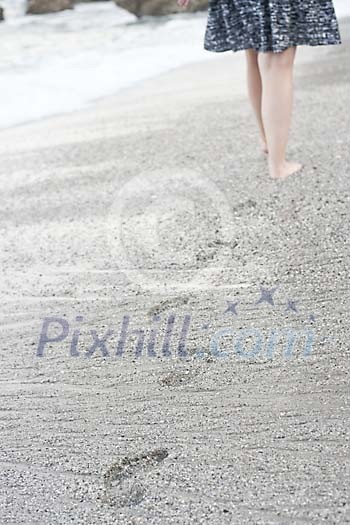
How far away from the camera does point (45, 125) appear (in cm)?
523

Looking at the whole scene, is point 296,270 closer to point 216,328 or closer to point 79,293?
point 216,328

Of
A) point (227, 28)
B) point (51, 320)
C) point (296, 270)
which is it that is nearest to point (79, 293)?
point (51, 320)

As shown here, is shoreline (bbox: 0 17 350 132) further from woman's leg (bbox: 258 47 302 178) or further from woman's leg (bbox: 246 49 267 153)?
woman's leg (bbox: 258 47 302 178)

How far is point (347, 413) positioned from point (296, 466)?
25 centimetres

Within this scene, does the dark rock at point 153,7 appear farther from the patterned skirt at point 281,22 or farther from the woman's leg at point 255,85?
the patterned skirt at point 281,22

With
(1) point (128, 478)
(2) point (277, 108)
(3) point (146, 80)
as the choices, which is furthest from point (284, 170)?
(3) point (146, 80)

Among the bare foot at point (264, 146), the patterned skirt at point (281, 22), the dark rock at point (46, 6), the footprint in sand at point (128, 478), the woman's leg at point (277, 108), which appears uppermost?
the patterned skirt at point (281, 22)

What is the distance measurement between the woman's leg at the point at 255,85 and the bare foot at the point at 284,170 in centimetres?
36

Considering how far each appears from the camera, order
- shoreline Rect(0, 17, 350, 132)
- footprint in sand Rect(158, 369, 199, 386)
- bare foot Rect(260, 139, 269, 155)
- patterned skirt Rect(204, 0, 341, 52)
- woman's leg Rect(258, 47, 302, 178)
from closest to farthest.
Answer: footprint in sand Rect(158, 369, 199, 386)
patterned skirt Rect(204, 0, 341, 52)
woman's leg Rect(258, 47, 302, 178)
bare foot Rect(260, 139, 269, 155)
shoreline Rect(0, 17, 350, 132)

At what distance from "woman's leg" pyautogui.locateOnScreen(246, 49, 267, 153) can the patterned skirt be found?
0.25 meters

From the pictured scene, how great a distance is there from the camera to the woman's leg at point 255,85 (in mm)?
3810

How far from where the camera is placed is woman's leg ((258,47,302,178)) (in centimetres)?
357

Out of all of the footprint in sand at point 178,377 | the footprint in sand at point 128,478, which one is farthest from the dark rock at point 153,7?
the footprint in sand at point 128,478

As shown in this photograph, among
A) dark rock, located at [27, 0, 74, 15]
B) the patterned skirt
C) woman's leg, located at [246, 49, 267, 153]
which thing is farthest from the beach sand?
dark rock, located at [27, 0, 74, 15]
